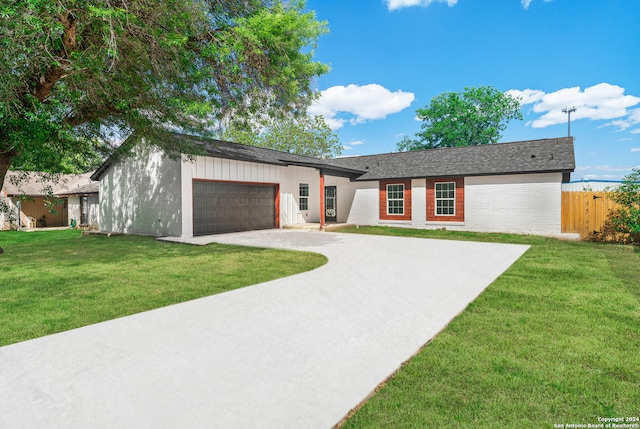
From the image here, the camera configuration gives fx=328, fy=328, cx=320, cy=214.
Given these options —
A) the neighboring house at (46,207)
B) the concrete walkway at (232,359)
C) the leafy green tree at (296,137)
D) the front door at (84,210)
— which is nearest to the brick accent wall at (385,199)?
the concrete walkway at (232,359)

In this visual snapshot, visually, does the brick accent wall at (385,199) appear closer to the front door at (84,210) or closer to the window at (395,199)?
the window at (395,199)

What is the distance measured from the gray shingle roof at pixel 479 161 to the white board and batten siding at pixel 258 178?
320cm

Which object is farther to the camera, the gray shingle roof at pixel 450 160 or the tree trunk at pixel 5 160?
the gray shingle roof at pixel 450 160

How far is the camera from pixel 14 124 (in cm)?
793

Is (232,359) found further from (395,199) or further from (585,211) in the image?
(395,199)

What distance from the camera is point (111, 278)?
6172 millimetres

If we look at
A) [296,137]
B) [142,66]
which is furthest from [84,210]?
[296,137]

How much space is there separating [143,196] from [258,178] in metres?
5.11

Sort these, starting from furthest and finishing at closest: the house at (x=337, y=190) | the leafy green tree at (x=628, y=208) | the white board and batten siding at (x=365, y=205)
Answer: the white board and batten siding at (x=365, y=205) < the house at (x=337, y=190) < the leafy green tree at (x=628, y=208)

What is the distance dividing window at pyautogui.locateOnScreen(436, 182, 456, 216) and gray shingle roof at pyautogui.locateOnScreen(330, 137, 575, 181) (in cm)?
64

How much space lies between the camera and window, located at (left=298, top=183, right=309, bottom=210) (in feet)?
59.8

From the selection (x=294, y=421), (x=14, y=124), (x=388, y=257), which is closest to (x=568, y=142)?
(x=388, y=257)

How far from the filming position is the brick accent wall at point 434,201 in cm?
1555

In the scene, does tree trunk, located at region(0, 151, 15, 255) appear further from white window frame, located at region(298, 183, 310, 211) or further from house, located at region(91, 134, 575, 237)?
white window frame, located at region(298, 183, 310, 211)
